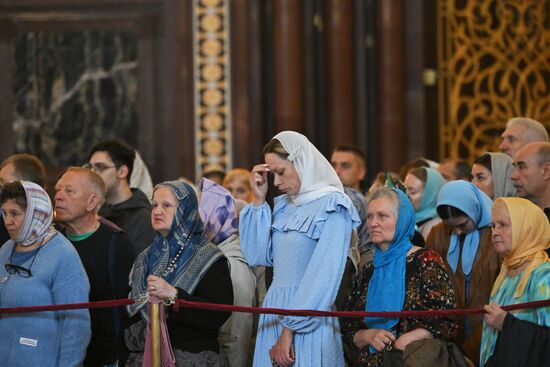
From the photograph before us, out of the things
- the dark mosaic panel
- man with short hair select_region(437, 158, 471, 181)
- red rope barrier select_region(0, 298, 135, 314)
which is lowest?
red rope barrier select_region(0, 298, 135, 314)

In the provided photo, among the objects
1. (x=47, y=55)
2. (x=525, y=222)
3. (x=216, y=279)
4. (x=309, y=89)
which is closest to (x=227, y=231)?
(x=216, y=279)

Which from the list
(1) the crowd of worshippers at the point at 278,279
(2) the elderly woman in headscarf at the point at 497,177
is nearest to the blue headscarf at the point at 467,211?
(1) the crowd of worshippers at the point at 278,279

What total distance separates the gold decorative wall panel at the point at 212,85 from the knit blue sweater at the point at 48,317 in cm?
534

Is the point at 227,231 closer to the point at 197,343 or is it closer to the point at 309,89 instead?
the point at 197,343

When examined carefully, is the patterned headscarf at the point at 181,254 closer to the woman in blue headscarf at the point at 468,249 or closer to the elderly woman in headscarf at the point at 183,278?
the elderly woman in headscarf at the point at 183,278

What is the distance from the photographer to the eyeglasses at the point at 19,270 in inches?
249

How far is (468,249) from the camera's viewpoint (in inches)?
281

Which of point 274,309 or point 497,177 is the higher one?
point 497,177

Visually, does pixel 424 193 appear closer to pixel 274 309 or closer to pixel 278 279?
pixel 278 279

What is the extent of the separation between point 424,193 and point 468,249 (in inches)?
55.3

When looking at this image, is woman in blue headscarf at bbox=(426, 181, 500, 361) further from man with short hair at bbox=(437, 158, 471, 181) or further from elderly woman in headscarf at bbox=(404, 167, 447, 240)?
man with short hair at bbox=(437, 158, 471, 181)

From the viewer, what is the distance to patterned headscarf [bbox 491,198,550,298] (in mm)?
6312

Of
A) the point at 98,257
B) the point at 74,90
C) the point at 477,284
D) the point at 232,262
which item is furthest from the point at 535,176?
the point at 74,90

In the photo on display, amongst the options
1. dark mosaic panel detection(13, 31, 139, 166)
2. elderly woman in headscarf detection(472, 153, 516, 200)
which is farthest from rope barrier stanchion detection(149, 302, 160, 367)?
dark mosaic panel detection(13, 31, 139, 166)
